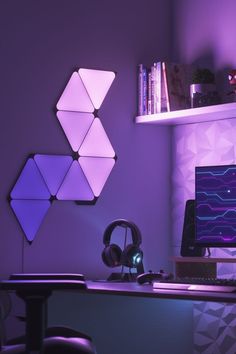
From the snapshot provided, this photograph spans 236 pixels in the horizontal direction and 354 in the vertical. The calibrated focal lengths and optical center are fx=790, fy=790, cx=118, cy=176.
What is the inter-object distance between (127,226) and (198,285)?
0.90m

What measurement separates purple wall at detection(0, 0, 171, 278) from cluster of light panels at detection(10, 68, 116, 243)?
0.04m

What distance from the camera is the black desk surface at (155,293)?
3.04 metres

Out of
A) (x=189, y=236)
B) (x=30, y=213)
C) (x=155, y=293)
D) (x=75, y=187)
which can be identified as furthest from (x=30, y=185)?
(x=155, y=293)

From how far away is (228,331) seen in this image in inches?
166

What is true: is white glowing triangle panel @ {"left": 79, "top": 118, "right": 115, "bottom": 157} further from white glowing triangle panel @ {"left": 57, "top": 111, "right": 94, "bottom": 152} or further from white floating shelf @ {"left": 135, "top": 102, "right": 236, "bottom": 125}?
white floating shelf @ {"left": 135, "top": 102, "right": 236, "bottom": 125}

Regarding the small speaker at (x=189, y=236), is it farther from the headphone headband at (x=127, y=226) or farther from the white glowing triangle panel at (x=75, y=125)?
the white glowing triangle panel at (x=75, y=125)

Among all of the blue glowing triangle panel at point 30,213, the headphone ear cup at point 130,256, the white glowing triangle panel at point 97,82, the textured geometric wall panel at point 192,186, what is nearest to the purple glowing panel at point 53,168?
the blue glowing triangle panel at point 30,213

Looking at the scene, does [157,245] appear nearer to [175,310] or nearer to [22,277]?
[175,310]

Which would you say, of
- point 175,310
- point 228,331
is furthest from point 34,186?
point 228,331

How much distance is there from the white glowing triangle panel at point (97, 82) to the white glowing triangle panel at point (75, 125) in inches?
4.6

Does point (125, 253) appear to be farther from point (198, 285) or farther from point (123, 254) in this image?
point (198, 285)

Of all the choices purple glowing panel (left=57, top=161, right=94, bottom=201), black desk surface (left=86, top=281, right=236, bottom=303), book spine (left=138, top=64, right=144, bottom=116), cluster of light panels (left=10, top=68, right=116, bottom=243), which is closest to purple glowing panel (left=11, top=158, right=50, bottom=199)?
cluster of light panels (left=10, top=68, right=116, bottom=243)

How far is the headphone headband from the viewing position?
13.3 ft

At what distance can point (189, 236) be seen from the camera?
4168mm
